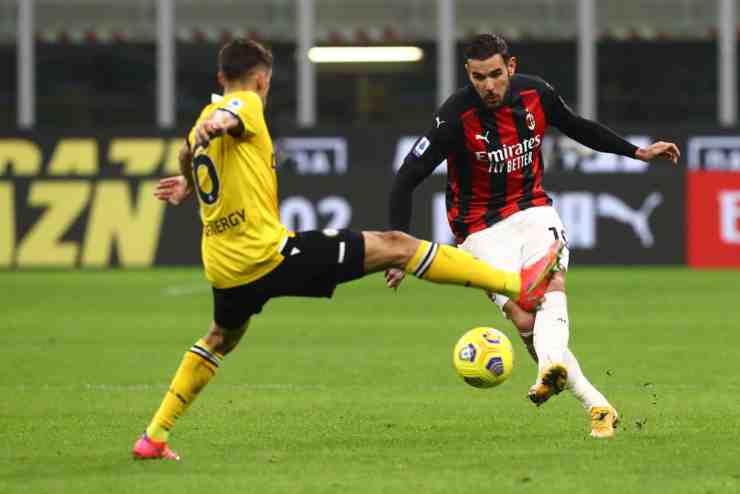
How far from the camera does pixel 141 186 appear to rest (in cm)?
2375

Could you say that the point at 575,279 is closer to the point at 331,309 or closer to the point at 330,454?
the point at 331,309

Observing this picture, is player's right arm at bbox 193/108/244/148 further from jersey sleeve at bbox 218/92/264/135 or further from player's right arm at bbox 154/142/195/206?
player's right arm at bbox 154/142/195/206

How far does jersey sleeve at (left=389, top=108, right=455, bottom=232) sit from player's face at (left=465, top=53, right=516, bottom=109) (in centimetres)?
25

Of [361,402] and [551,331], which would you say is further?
[361,402]

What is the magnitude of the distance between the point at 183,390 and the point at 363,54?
22444 mm

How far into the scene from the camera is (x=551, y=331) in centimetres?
851

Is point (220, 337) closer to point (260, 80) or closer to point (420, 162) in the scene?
point (260, 80)

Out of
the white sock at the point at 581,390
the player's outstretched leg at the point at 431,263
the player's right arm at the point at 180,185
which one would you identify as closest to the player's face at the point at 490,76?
the player's outstretched leg at the point at 431,263

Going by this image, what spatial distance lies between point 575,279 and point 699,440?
1296 centimetres

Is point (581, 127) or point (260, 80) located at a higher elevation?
point (260, 80)

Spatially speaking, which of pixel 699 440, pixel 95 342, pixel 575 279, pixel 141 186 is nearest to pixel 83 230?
pixel 141 186

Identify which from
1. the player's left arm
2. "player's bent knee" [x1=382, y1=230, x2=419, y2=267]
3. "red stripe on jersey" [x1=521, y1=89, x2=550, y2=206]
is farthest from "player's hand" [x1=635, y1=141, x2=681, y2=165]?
"player's bent knee" [x1=382, y1=230, x2=419, y2=267]

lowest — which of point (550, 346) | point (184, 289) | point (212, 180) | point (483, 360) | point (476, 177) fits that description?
point (184, 289)

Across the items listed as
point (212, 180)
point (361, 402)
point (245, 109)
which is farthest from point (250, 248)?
point (361, 402)
